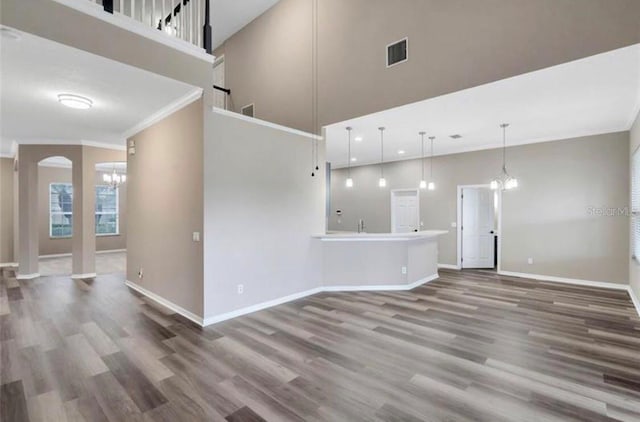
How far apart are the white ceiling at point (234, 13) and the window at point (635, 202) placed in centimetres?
712

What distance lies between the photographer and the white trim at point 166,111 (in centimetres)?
391

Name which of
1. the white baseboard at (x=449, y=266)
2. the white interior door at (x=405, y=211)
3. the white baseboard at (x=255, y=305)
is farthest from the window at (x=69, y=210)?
the white baseboard at (x=449, y=266)

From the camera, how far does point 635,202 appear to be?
15.8ft

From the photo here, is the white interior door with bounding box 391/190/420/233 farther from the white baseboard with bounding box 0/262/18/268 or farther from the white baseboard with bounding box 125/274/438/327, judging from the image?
the white baseboard with bounding box 0/262/18/268

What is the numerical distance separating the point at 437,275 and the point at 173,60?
20.4ft

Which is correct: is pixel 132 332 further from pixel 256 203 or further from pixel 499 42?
pixel 499 42

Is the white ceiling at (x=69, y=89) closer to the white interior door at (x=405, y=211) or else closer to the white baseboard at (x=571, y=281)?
the white interior door at (x=405, y=211)

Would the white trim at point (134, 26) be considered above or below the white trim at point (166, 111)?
above

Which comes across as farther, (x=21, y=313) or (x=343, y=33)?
(x=343, y=33)

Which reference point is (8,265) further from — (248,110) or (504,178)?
(504,178)

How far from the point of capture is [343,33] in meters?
5.22

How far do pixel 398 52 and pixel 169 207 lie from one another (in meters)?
4.13

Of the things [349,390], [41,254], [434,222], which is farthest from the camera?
[41,254]

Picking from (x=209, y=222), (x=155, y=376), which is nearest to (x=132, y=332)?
A: (x=155, y=376)
